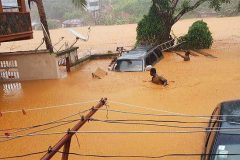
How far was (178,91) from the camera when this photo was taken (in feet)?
49.8

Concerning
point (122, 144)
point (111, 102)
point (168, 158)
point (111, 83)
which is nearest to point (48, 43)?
point (111, 83)

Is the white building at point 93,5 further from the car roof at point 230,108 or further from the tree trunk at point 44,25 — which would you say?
the car roof at point 230,108

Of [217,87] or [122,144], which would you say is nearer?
[122,144]

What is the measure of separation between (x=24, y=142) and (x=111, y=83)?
6.91 metres

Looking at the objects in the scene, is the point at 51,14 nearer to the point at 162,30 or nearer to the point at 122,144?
the point at 162,30

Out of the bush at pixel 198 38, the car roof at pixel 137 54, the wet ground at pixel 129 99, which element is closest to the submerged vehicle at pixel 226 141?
the wet ground at pixel 129 99

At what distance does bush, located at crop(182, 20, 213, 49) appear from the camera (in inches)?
1005

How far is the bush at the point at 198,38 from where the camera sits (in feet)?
83.7

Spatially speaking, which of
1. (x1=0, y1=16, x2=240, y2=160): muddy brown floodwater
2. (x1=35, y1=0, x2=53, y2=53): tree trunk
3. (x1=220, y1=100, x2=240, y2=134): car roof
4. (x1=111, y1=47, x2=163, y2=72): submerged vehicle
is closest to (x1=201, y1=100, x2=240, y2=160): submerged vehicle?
(x1=220, y1=100, x2=240, y2=134): car roof

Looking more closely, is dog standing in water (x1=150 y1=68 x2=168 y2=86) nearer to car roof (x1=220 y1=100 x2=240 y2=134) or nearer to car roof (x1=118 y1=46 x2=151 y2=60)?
car roof (x1=118 y1=46 x2=151 y2=60)

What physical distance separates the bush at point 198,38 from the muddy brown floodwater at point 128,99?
10.7 ft

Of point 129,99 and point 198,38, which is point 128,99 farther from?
point 198,38

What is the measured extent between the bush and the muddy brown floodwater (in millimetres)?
3260

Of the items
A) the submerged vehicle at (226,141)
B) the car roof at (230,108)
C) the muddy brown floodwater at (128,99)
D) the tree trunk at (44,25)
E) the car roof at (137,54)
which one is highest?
the tree trunk at (44,25)
